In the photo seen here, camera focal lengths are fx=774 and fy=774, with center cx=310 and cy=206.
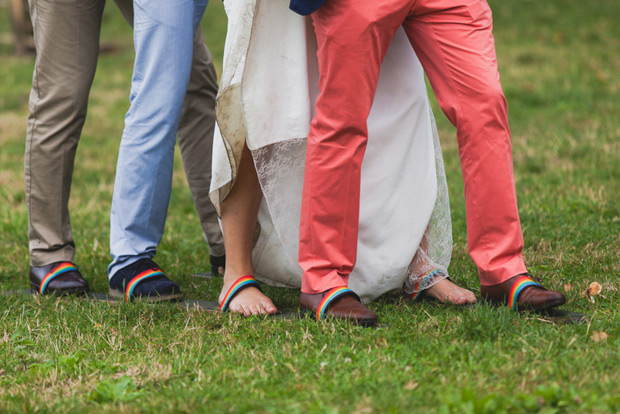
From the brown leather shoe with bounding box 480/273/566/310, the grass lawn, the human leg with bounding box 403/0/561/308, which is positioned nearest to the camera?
the grass lawn

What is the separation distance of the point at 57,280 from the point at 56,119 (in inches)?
28.5

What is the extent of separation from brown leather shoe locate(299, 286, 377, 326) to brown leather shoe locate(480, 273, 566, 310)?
0.45m

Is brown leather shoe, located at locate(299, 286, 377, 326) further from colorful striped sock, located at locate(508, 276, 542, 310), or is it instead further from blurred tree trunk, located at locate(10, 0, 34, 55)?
blurred tree trunk, located at locate(10, 0, 34, 55)

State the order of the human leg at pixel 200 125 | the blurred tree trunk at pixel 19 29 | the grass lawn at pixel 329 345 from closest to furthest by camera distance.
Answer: the grass lawn at pixel 329 345
the human leg at pixel 200 125
the blurred tree trunk at pixel 19 29

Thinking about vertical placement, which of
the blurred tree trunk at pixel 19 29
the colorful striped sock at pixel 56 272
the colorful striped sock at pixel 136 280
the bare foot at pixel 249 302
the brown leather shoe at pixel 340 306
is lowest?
the blurred tree trunk at pixel 19 29

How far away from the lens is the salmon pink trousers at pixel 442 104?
8.93 ft

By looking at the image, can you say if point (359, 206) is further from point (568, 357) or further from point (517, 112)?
point (517, 112)

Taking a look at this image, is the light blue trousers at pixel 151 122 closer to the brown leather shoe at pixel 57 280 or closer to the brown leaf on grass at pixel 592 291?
the brown leather shoe at pixel 57 280

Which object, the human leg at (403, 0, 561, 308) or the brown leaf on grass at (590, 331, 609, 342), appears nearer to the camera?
the brown leaf on grass at (590, 331, 609, 342)

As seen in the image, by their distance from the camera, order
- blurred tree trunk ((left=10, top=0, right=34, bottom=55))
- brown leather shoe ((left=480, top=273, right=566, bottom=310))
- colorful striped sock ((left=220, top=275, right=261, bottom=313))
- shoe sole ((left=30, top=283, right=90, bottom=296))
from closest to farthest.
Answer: brown leather shoe ((left=480, top=273, right=566, bottom=310)), colorful striped sock ((left=220, top=275, right=261, bottom=313)), shoe sole ((left=30, top=283, right=90, bottom=296)), blurred tree trunk ((left=10, top=0, right=34, bottom=55))

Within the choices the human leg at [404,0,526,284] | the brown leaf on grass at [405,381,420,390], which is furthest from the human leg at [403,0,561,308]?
the brown leaf on grass at [405,381,420,390]

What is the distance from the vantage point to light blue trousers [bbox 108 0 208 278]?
10.2 feet

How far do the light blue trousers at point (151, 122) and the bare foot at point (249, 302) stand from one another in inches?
17.1

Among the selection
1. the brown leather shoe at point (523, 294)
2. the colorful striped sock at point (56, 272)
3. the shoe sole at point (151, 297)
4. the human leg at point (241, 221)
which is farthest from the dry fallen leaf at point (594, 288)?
the colorful striped sock at point (56, 272)
